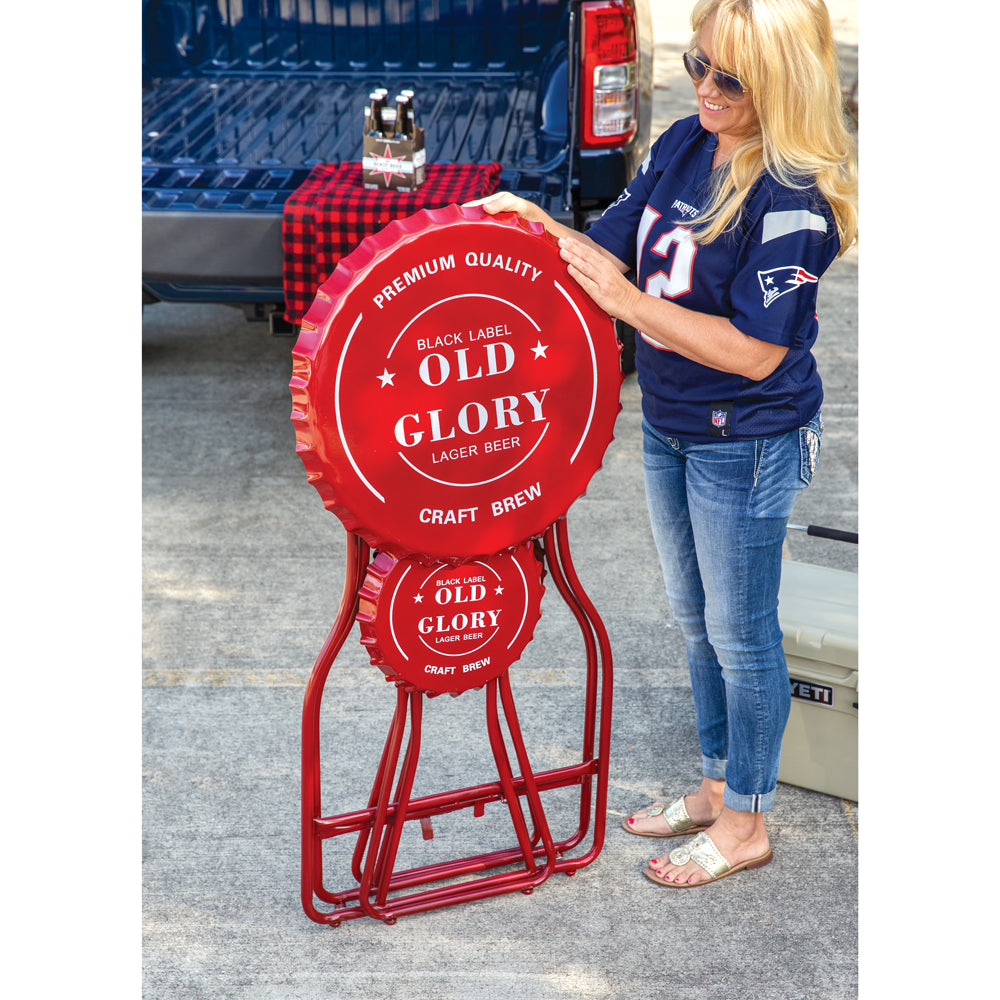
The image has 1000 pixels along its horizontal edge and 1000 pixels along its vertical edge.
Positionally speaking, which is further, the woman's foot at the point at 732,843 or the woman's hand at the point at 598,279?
the woman's foot at the point at 732,843

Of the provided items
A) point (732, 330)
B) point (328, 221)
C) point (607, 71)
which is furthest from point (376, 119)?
point (732, 330)

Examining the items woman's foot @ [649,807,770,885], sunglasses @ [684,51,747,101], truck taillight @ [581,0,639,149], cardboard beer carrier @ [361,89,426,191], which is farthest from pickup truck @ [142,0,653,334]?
woman's foot @ [649,807,770,885]

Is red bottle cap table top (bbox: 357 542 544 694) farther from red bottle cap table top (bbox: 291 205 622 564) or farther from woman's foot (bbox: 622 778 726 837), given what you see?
woman's foot (bbox: 622 778 726 837)

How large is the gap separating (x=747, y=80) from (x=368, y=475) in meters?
1.03

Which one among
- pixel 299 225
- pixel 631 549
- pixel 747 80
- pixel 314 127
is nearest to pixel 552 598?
pixel 631 549

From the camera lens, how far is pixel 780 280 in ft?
7.74

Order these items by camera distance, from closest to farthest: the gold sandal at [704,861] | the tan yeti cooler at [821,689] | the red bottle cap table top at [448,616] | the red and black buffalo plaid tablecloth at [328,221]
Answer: the red bottle cap table top at [448,616] → the gold sandal at [704,861] → the tan yeti cooler at [821,689] → the red and black buffalo plaid tablecloth at [328,221]

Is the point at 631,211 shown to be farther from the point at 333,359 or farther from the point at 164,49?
the point at 164,49

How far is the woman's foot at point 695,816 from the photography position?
3.03 meters

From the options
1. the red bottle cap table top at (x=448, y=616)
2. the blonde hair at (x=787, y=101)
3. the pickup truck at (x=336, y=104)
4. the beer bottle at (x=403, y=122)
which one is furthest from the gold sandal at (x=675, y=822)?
the beer bottle at (x=403, y=122)

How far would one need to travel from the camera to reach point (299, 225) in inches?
169

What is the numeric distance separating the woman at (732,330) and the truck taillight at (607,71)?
2.09 metres

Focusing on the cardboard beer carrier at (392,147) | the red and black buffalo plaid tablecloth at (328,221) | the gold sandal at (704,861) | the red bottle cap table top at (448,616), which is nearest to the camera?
the red bottle cap table top at (448,616)

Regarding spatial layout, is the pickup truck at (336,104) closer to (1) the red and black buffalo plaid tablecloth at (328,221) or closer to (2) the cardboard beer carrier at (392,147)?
(1) the red and black buffalo plaid tablecloth at (328,221)
